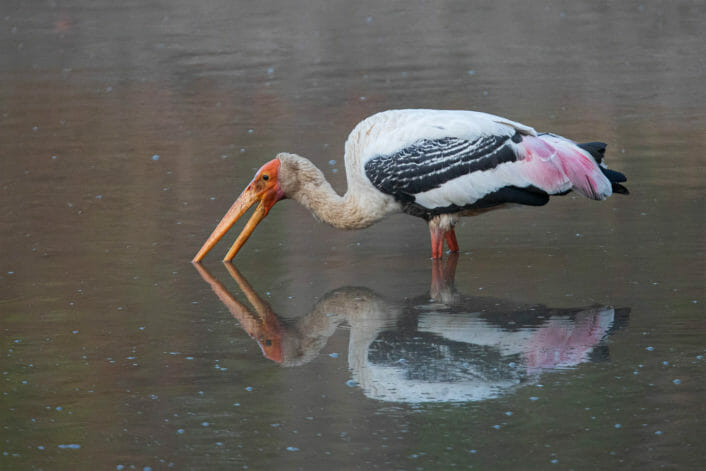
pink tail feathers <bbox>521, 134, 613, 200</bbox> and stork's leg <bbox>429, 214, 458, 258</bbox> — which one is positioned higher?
pink tail feathers <bbox>521, 134, 613, 200</bbox>

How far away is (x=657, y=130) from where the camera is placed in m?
11.9

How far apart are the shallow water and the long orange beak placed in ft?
0.40

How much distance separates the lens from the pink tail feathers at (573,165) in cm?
778

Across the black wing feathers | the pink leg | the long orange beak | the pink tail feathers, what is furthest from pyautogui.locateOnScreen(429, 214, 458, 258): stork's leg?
the long orange beak

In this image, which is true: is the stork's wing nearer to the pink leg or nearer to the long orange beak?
the pink leg

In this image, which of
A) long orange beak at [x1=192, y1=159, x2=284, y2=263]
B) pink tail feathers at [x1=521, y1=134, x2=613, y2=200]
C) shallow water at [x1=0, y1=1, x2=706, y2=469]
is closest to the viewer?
shallow water at [x1=0, y1=1, x2=706, y2=469]

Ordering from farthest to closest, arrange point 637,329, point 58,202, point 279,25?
1. point 279,25
2. point 58,202
3. point 637,329

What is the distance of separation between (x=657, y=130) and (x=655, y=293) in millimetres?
5049

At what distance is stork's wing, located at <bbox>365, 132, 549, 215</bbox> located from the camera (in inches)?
307

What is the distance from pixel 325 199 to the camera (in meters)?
8.23

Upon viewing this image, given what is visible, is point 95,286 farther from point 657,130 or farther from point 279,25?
point 279,25

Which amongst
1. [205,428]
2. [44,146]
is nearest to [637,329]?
[205,428]

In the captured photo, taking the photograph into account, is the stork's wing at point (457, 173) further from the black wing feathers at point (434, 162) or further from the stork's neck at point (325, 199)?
the stork's neck at point (325, 199)

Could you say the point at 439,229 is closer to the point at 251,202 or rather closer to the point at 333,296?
the point at 333,296
